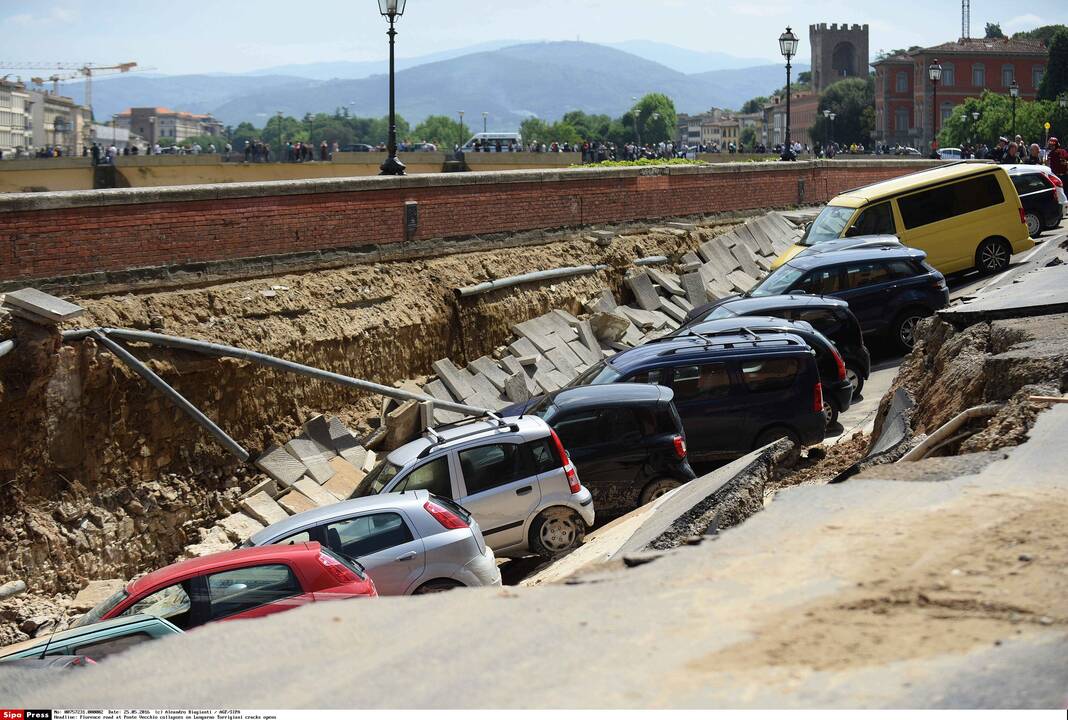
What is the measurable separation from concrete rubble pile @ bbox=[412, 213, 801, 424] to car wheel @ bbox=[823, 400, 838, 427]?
4.75m

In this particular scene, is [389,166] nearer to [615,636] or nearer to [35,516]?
[35,516]

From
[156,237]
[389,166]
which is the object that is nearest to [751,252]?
[389,166]

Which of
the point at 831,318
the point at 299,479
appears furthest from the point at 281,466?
the point at 831,318

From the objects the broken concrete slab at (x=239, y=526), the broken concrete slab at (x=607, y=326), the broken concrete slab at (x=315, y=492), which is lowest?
the broken concrete slab at (x=239, y=526)

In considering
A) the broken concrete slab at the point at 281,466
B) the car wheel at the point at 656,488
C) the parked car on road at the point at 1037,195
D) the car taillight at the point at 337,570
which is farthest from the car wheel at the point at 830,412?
the parked car on road at the point at 1037,195

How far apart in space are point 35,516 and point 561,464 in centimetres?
632

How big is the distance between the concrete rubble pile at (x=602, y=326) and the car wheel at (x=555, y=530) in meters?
5.47

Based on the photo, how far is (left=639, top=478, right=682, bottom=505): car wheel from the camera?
11.9m

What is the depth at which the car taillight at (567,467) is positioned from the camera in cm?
1123

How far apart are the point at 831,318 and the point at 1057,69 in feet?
315

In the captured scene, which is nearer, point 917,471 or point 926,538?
point 926,538

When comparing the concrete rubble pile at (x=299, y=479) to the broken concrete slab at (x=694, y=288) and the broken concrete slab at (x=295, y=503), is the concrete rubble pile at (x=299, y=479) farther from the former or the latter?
the broken concrete slab at (x=694, y=288)

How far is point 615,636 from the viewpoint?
508 cm

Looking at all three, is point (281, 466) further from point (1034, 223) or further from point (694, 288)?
point (1034, 223)
